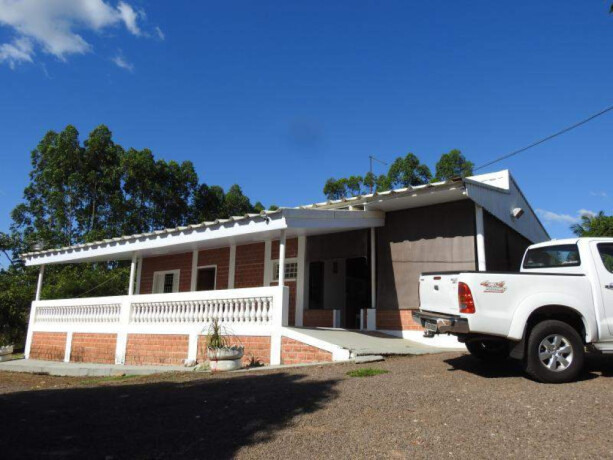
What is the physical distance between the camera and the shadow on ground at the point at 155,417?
158 inches

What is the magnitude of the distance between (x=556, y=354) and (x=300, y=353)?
15.4 feet

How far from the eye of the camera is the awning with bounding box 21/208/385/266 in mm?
10000

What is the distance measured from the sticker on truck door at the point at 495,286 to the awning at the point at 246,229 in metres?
4.81

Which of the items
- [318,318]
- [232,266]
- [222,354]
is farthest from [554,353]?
[232,266]

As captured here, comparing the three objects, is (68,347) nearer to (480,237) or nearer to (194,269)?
(194,269)

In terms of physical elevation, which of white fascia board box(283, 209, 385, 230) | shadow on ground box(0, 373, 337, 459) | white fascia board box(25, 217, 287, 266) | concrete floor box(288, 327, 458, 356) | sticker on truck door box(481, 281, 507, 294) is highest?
white fascia board box(283, 209, 385, 230)

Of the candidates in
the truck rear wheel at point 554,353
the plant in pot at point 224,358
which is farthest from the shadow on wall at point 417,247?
the truck rear wheel at point 554,353

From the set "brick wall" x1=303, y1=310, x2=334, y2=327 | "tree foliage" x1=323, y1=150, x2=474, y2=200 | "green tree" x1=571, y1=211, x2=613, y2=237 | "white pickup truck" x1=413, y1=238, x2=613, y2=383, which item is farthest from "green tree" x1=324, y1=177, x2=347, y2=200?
"white pickup truck" x1=413, y1=238, x2=613, y2=383

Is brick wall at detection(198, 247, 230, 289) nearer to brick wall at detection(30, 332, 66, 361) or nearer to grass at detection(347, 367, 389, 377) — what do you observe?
brick wall at detection(30, 332, 66, 361)

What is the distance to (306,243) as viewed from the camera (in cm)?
1284

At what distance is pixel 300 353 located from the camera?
29.7 ft

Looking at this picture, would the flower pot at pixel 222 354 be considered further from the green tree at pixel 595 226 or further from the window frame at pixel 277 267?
the green tree at pixel 595 226

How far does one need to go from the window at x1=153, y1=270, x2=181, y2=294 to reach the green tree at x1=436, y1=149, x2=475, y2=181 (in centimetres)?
1918

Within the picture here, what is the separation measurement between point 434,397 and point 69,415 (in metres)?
4.01
